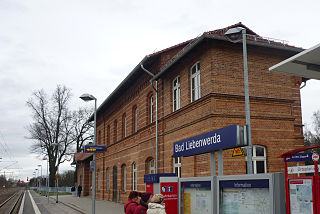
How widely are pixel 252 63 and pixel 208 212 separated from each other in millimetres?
8285

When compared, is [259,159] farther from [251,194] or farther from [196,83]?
[251,194]

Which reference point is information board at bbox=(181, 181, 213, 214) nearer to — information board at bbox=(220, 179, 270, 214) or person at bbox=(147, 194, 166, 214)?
information board at bbox=(220, 179, 270, 214)

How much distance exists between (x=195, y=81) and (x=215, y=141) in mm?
7783

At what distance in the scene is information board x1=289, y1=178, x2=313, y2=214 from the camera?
15.5 feet

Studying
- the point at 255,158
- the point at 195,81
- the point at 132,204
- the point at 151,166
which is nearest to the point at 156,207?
the point at 132,204

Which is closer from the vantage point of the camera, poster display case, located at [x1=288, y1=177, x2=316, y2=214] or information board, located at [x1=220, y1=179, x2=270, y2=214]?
poster display case, located at [x1=288, y1=177, x2=316, y2=214]

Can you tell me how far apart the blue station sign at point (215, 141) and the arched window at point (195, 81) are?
6.00 meters

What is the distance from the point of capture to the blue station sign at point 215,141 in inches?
257

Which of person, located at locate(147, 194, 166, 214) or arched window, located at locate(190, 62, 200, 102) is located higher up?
arched window, located at locate(190, 62, 200, 102)

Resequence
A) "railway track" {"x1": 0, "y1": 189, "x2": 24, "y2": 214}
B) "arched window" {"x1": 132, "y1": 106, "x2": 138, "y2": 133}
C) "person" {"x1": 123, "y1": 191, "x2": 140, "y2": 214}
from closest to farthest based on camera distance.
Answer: "person" {"x1": 123, "y1": 191, "x2": 140, "y2": 214}
"arched window" {"x1": 132, "y1": 106, "x2": 138, "y2": 133}
"railway track" {"x1": 0, "y1": 189, "x2": 24, "y2": 214}

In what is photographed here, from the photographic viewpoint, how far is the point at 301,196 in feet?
15.9

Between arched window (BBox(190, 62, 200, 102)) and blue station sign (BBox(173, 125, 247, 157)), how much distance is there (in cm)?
600

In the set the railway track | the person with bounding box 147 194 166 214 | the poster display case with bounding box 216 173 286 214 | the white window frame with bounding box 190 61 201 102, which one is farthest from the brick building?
the railway track

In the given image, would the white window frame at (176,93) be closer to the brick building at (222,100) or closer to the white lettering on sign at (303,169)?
the brick building at (222,100)
